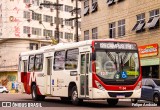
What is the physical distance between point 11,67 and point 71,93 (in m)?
50.4

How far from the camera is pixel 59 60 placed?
23.5 metres

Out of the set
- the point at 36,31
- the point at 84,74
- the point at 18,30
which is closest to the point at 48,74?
the point at 84,74

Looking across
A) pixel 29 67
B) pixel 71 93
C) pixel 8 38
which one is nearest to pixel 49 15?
pixel 8 38

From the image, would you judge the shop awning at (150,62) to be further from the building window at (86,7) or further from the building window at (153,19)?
the building window at (86,7)

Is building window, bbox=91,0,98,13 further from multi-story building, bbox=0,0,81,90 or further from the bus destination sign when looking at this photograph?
the bus destination sign

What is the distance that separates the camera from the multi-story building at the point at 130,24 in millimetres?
36312

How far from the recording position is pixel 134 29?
38875 millimetres

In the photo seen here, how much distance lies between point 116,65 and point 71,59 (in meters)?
2.87

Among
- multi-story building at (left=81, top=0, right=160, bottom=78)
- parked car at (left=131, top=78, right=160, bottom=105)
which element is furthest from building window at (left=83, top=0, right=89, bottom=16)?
parked car at (left=131, top=78, right=160, bottom=105)

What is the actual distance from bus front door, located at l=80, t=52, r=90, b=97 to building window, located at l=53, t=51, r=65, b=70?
225cm

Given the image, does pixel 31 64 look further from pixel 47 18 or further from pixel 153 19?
pixel 47 18

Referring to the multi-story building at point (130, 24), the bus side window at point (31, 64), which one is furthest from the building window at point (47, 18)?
the bus side window at point (31, 64)

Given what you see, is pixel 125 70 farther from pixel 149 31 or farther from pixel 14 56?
pixel 14 56

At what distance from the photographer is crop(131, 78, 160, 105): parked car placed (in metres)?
24.8
